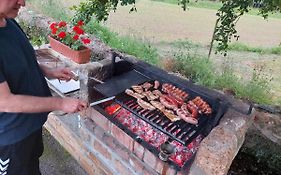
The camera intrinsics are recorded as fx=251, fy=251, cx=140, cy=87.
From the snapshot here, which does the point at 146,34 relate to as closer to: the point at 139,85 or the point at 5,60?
the point at 139,85

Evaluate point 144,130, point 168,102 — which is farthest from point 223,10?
point 144,130

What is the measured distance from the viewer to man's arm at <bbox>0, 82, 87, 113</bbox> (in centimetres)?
123

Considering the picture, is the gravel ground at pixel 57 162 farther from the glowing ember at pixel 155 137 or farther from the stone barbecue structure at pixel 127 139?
the glowing ember at pixel 155 137

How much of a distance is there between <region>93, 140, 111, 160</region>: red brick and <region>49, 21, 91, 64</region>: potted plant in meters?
1.31

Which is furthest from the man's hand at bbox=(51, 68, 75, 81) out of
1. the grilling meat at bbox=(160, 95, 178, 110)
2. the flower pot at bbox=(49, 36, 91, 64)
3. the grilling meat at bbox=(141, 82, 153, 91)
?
the flower pot at bbox=(49, 36, 91, 64)

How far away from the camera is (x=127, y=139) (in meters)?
1.81

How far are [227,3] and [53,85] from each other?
204 cm

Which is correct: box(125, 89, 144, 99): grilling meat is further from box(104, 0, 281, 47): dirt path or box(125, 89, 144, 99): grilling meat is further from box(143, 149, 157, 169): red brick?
box(104, 0, 281, 47): dirt path

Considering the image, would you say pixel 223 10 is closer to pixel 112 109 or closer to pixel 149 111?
pixel 149 111

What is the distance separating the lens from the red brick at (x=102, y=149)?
2.07 meters

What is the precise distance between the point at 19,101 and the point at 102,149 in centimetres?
100

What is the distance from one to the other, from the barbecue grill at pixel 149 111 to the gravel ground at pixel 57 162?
77 cm

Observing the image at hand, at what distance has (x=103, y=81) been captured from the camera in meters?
2.08

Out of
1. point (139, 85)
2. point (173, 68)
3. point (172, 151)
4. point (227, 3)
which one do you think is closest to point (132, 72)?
point (139, 85)
